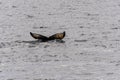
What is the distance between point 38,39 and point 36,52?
2.00 m

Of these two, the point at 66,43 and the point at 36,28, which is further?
the point at 36,28

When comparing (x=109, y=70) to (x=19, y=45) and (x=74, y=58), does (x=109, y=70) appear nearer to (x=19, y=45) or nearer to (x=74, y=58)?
(x=74, y=58)

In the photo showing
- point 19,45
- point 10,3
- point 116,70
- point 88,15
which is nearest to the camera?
point 116,70

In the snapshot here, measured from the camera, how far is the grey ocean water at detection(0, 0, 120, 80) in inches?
1041

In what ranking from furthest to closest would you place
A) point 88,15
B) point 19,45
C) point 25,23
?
point 88,15, point 25,23, point 19,45

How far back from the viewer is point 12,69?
2691 centimetres

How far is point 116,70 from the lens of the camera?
2661cm

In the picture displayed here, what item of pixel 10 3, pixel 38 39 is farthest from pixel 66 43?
pixel 10 3

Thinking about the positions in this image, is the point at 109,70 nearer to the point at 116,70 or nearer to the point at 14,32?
the point at 116,70

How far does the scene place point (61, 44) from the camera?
31344 mm

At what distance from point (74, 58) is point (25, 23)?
901cm

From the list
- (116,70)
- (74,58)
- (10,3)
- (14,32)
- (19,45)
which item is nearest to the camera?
(116,70)

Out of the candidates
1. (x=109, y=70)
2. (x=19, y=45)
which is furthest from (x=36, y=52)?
(x=109, y=70)

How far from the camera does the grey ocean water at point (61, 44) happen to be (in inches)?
1041
